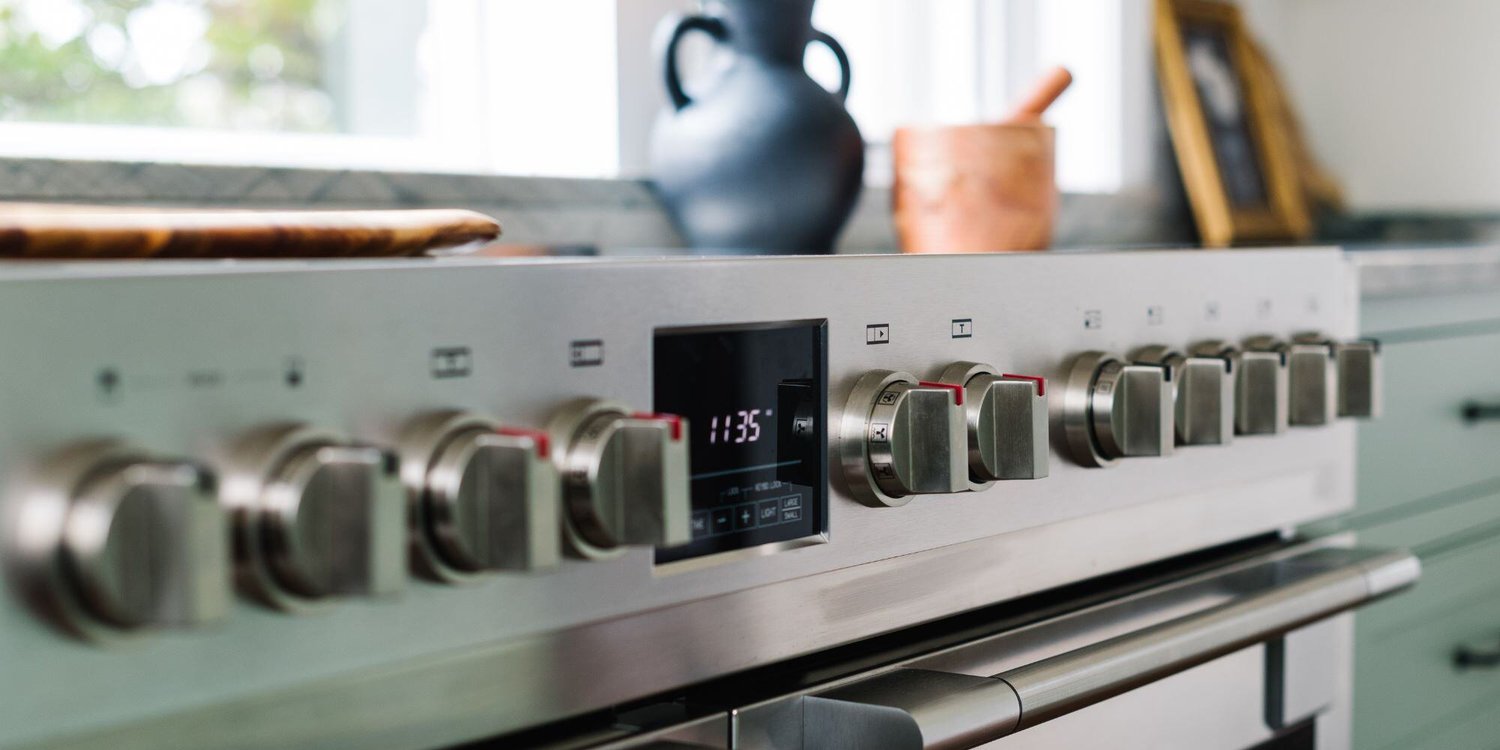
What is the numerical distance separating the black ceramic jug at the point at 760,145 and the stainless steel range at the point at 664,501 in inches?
9.9

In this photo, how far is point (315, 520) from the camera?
0.41 metres

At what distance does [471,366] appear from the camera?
493mm

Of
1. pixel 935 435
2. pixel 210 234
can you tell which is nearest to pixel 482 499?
pixel 210 234

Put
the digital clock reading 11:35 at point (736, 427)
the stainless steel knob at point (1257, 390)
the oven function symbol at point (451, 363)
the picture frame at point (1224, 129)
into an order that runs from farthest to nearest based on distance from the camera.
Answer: the picture frame at point (1224, 129), the stainless steel knob at point (1257, 390), the digital clock reading 11:35 at point (736, 427), the oven function symbol at point (451, 363)

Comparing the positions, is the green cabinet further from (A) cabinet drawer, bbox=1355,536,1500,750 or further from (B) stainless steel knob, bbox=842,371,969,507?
(B) stainless steel knob, bbox=842,371,969,507

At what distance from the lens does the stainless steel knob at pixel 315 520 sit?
16.2 inches

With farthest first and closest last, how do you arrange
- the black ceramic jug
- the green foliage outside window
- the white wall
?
the white wall, the green foliage outside window, the black ceramic jug

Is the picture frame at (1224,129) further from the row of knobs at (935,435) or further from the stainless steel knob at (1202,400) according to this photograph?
the row of knobs at (935,435)

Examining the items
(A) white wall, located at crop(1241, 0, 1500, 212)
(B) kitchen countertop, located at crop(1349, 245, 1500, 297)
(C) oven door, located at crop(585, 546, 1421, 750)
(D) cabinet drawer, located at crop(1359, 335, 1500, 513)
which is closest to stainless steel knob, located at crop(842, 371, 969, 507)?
(C) oven door, located at crop(585, 546, 1421, 750)

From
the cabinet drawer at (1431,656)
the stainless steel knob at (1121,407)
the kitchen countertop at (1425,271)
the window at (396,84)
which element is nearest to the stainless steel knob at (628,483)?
the stainless steel knob at (1121,407)

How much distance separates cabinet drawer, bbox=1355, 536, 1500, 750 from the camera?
1.29 metres

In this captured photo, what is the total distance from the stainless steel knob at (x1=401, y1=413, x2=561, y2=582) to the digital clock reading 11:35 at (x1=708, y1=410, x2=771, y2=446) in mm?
127

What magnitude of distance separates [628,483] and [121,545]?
0.18 m

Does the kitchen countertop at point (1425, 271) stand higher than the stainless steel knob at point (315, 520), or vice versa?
the kitchen countertop at point (1425, 271)
